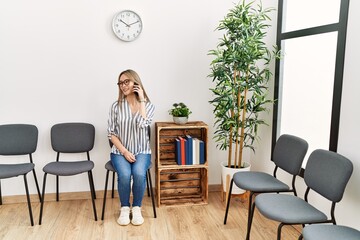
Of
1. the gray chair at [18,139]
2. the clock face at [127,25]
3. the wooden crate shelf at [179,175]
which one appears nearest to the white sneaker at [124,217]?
the wooden crate shelf at [179,175]

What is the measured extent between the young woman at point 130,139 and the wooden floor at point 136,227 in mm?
176

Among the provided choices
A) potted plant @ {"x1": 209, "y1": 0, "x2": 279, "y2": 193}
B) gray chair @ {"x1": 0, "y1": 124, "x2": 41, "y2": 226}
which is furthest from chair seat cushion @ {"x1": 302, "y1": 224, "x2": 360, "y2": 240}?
gray chair @ {"x1": 0, "y1": 124, "x2": 41, "y2": 226}

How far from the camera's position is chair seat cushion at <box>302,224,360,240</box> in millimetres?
1795

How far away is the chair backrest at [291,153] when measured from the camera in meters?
2.52

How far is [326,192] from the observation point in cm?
214

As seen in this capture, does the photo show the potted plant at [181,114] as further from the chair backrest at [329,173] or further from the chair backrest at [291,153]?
the chair backrest at [329,173]

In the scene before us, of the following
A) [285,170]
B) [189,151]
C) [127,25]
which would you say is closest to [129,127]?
[189,151]

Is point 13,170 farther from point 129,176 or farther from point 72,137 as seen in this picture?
point 129,176

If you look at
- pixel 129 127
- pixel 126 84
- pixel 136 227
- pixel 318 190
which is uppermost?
pixel 126 84

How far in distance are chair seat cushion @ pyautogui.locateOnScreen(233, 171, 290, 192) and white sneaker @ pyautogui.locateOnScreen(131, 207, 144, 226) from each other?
923 millimetres

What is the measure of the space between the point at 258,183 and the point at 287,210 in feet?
1.66

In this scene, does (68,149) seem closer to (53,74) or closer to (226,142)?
(53,74)

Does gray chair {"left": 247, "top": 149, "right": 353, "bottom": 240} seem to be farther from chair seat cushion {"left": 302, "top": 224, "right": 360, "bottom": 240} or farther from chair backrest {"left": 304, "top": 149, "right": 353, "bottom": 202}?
chair seat cushion {"left": 302, "top": 224, "right": 360, "bottom": 240}

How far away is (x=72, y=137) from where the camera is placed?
128 inches
